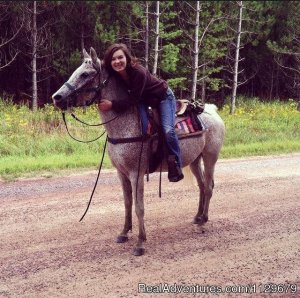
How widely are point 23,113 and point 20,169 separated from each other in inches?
198

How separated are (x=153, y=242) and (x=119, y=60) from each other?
7.60 ft

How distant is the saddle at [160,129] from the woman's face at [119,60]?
56cm

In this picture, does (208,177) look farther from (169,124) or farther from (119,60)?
(119,60)

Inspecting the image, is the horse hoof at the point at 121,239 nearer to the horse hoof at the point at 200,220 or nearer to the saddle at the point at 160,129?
the saddle at the point at 160,129

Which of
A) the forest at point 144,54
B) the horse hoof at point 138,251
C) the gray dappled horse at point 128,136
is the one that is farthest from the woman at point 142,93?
the forest at point 144,54

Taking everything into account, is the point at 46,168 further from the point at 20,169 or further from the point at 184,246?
the point at 184,246

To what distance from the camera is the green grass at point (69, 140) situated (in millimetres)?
8938

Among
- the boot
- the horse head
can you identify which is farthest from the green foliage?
the horse head

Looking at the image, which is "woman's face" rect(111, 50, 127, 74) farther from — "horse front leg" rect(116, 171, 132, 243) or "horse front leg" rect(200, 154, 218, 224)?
"horse front leg" rect(200, 154, 218, 224)

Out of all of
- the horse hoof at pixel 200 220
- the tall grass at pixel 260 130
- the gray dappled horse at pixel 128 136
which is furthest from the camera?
the tall grass at pixel 260 130

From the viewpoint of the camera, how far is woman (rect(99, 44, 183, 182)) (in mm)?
4555

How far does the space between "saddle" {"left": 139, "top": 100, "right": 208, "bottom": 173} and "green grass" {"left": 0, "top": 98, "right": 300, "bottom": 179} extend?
380cm

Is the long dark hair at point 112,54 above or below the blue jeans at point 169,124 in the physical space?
above

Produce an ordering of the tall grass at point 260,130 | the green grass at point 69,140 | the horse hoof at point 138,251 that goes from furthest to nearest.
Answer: the tall grass at point 260,130 → the green grass at point 69,140 → the horse hoof at point 138,251
